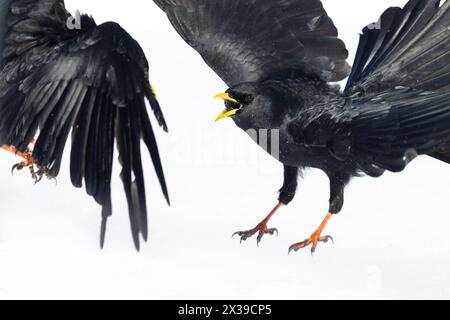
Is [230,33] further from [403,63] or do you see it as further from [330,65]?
[403,63]

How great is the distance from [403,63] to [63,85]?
9.45ft

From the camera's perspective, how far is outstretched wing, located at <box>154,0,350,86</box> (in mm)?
Answer: 7352

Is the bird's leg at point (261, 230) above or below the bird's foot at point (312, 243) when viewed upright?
above

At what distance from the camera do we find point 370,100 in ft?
21.6

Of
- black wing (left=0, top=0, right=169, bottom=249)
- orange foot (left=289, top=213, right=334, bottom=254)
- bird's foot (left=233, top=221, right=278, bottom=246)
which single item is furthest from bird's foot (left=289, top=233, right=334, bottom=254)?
black wing (left=0, top=0, right=169, bottom=249)

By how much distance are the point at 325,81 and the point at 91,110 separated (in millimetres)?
2458

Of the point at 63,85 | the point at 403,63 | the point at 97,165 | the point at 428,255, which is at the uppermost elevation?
the point at 403,63

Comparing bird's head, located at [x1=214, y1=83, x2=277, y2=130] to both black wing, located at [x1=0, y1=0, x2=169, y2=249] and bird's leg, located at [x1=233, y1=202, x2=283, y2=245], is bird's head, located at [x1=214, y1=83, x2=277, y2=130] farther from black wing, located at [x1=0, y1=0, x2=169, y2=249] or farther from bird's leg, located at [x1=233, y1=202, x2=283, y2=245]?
black wing, located at [x1=0, y1=0, x2=169, y2=249]

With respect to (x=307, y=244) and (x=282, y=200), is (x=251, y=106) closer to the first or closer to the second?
(x=282, y=200)

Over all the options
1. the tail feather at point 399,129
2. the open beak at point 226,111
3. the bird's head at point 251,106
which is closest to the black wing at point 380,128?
the tail feather at point 399,129

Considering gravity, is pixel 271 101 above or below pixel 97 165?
above

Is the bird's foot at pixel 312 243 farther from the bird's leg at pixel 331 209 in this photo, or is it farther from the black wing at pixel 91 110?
the black wing at pixel 91 110

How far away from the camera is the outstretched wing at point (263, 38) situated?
735 cm

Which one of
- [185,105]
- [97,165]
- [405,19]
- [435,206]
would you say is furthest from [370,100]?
[185,105]
